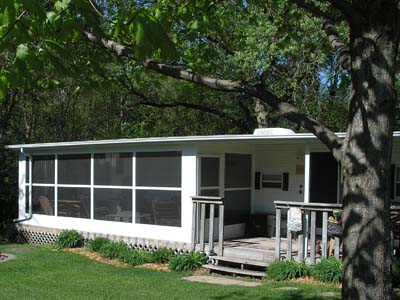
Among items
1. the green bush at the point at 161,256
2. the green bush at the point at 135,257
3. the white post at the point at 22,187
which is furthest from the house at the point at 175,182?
the white post at the point at 22,187

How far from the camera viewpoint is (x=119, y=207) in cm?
1327

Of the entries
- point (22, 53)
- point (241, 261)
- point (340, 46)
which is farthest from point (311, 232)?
point (22, 53)

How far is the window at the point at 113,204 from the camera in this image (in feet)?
42.8

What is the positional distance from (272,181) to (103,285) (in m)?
5.48

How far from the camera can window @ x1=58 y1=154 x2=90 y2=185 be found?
14016 mm

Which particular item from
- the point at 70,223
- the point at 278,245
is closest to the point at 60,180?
the point at 70,223

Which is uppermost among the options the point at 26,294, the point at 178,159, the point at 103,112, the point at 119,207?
the point at 103,112

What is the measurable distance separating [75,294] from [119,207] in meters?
4.75

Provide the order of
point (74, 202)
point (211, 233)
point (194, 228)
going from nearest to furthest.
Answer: point (211, 233)
point (194, 228)
point (74, 202)

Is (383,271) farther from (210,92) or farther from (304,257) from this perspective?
(210,92)

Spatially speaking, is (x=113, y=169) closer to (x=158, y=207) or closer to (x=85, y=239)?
(x=158, y=207)

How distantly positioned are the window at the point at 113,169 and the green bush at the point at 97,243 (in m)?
1.36

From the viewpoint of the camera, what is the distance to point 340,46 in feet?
12.4

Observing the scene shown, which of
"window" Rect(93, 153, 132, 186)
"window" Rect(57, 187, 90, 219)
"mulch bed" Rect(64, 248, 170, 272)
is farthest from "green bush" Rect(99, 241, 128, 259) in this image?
"window" Rect(57, 187, 90, 219)
